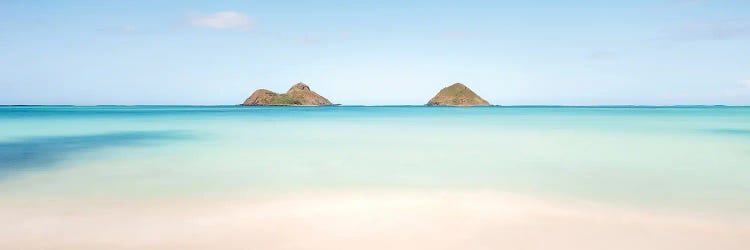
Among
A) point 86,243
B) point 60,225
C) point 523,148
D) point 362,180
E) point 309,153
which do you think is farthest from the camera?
point 523,148

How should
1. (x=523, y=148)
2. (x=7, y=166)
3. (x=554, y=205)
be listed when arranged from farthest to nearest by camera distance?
1. (x=523, y=148)
2. (x=7, y=166)
3. (x=554, y=205)

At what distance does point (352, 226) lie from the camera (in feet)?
21.5

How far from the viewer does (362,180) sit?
10750mm

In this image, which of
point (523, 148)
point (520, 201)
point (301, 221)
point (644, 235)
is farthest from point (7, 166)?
point (523, 148)

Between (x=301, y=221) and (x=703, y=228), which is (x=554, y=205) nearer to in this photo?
(x=703, y=228)

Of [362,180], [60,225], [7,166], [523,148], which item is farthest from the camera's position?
[523,148]

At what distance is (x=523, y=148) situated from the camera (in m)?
19.8

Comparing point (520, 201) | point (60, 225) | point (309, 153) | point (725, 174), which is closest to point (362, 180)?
point (520, 201)

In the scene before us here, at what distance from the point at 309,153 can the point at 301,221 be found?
10.8 meters

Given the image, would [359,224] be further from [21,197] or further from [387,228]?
[21,197]

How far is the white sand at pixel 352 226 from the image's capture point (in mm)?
5727

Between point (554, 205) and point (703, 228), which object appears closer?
point (703, 228)

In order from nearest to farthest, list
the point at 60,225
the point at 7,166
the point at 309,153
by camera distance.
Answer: the point at 60,225 < the point at 7,166 < the point at 309,153

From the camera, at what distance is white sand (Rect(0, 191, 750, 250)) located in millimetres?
5727
